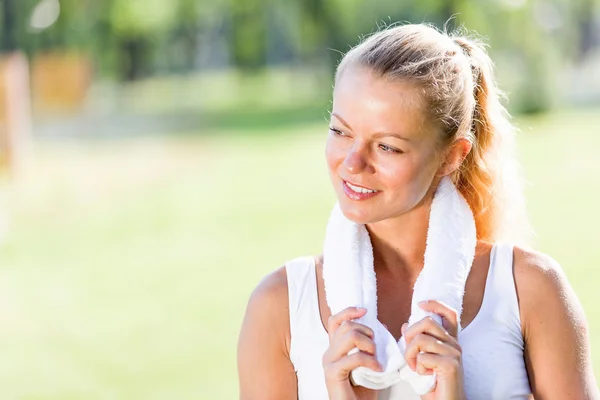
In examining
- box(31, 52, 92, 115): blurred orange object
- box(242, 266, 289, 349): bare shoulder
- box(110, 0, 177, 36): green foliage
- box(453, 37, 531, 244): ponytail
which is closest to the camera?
box(242, 266, 289, 349): bare shoulder

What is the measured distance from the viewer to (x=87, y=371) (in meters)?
5.39

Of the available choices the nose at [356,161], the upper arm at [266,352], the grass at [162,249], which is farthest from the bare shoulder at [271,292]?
the grass at [162,249]

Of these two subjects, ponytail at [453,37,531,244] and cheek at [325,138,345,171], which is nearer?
cheek at [325,138,345,171]

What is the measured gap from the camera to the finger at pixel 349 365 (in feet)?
5.83

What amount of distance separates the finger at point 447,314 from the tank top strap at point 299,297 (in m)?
0.26

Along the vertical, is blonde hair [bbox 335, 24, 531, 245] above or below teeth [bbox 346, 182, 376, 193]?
above

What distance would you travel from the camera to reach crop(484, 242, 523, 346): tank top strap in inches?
75.0

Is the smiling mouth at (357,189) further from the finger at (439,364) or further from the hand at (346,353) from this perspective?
the finger at (439,364)

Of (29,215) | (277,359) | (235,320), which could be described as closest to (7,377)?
(235,320)

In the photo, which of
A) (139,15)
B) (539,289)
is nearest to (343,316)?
(539,289)

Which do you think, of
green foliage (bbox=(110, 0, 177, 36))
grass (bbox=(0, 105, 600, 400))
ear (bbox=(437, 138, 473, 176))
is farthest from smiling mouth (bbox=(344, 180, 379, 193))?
green foliage (bbox=(110, 0, 177, 36))

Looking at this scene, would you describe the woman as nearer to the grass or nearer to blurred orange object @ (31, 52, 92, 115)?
the grass

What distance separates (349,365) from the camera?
178 cm

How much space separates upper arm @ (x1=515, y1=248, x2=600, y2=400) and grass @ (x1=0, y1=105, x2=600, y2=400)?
127 inches
